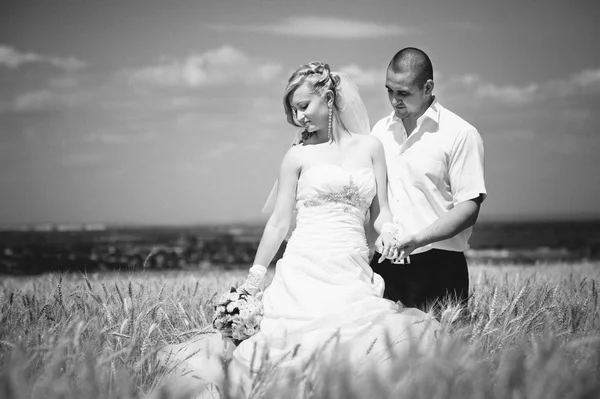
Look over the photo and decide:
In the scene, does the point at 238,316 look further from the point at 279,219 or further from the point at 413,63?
the point at 413,63

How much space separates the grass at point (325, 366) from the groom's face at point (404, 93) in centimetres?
138

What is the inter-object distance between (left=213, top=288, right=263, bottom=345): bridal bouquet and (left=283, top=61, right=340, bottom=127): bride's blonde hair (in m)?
1.13

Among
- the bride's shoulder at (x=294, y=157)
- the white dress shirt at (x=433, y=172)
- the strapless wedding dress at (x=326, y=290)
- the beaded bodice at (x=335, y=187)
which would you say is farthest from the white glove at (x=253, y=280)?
the white dress shirt at (x=433, y=172)

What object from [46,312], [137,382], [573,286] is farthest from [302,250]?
[573,286]

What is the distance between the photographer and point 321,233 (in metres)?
3.56

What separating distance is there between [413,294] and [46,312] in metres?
2.50

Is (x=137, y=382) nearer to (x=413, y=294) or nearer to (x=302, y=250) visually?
(x=302, y=250)

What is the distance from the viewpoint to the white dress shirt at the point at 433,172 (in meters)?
4.03

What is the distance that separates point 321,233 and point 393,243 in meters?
0.43

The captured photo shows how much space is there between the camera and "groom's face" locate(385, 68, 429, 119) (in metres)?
3.96

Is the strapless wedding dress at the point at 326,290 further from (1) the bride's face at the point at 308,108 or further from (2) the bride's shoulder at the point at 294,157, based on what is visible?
(1) the bride's face at the point at 308,108

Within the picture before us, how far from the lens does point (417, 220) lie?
4.06 m

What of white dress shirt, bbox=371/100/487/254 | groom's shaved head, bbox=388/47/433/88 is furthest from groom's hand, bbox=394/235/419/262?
groom's shaved head, bbox=388/47/433/88

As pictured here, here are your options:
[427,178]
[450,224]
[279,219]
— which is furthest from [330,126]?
[450,224]
